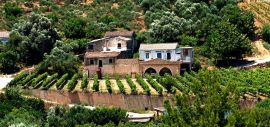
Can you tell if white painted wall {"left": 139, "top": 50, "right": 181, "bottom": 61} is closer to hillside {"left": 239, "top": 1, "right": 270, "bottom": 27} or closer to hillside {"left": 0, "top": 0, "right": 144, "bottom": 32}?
hillside {"left": 0, "top": 0, "right": 144, "bottom": 32}

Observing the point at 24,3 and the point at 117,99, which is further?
the point at 24,3

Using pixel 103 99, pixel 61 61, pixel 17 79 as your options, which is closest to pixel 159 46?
pixel 61 61

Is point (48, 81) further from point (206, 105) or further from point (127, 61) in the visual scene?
point (206, 105)

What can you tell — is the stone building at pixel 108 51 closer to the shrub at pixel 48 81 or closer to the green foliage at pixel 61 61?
the green foliage at pixel 61 61

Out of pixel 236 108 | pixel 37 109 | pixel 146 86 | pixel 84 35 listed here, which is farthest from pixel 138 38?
pixel 236 108

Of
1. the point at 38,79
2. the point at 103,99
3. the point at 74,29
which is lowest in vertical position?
the point at 103,99

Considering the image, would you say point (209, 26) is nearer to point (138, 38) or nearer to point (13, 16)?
point (138, 38)
